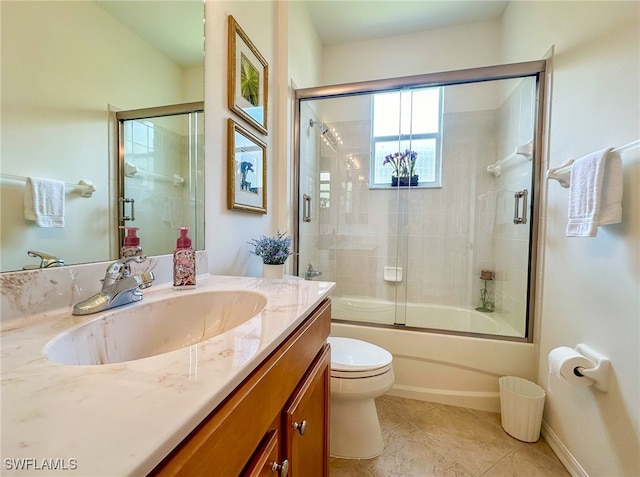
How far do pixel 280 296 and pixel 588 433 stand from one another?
54.4 inches

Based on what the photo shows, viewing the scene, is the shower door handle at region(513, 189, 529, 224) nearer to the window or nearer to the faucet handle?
the window

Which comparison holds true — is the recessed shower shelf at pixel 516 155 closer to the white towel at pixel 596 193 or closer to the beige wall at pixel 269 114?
the white towel at pixel 596 193

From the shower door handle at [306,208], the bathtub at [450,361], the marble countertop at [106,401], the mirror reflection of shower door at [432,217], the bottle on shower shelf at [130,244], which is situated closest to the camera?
the marble countertop at [106,401]

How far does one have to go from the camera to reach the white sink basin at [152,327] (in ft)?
1.75

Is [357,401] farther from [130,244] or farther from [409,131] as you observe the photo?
[409,131]

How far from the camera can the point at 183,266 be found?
900mm

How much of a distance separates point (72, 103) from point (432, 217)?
7.71 feet

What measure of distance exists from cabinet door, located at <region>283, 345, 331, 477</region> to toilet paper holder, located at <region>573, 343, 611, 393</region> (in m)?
1.00

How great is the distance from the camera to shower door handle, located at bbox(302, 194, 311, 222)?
230cm

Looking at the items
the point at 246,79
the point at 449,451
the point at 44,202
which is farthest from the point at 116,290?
the point at 449,451

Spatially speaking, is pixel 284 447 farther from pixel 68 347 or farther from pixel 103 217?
pixel 103 217

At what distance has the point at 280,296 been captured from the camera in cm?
81

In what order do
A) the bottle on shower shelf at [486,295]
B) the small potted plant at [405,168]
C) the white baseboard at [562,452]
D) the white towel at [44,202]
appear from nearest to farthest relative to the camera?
the white towel at [44,202] → the white baseboard at [562,452] → the bottle on shower shelf at [486,295] → the small potted plant at [405,168]

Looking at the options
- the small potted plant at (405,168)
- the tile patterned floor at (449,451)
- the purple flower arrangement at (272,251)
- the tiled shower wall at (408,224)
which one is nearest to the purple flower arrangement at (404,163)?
the small potted plant at (405,168)
